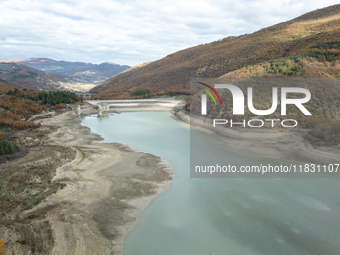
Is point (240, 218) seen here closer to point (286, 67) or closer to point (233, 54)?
point (286, 67)

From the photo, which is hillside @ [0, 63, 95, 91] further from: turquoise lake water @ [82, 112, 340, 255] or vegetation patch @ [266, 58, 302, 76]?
turquoise lake water @ [82, 112, 340, 255]

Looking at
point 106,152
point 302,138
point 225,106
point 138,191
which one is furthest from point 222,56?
point 138,191

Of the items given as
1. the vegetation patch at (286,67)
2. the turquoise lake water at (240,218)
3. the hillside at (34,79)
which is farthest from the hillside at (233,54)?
the hillside at (34,79)

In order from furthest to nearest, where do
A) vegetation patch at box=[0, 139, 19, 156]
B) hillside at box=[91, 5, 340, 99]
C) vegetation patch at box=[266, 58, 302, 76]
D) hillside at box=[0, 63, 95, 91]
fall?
1. hillside at box=[0, 63, 95, 91]
2. hillside at box=[91, 5, 340, 99]
3. vegetation patch at box=[266, 58, 302, 76]
4. vegetation patch at box=[0, 139, 19, 156]

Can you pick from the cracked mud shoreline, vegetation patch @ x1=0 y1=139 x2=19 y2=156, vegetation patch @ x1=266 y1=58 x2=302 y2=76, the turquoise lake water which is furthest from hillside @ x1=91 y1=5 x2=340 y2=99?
the turquoise lake water

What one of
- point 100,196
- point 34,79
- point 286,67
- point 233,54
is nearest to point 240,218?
point 100,196
